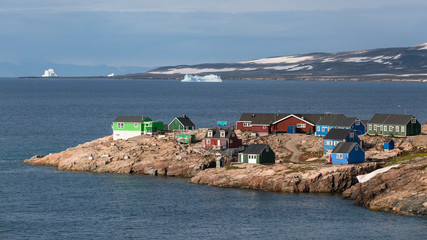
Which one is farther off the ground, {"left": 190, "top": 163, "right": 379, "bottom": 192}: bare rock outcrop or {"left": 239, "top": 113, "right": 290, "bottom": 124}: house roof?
{"left": 239, "top": 113, "right": 290, "bottom": 124}: house roof

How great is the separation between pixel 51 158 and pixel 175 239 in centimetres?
4585

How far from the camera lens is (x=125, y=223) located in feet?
227

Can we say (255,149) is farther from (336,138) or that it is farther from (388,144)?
(388,144)

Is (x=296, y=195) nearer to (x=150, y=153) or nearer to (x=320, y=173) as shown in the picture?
(x=320, y=173)

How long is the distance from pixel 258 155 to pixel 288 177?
7855 millimetres

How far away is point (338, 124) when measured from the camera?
349ft

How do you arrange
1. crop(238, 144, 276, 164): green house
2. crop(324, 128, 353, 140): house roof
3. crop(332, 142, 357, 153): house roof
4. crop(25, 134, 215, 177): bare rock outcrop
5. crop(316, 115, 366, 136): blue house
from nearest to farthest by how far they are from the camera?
crop(332, 142, 357, 153): house roof < crop(238, 144, 276, 164): green house < crop(25, 134, 215, 177): bare rock outcrop < crop(324, 128, 353, 140): house roof < crop(316, 115, 366, 136): blue house

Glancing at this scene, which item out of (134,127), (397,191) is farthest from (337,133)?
(134,127)

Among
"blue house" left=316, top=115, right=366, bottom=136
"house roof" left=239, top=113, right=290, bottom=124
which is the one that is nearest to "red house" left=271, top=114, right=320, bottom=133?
"house roof" left=239, top=113, right=290, bottom=124

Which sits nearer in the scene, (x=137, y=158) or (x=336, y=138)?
(x=336, y=138)

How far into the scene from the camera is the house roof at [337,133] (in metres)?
95.8

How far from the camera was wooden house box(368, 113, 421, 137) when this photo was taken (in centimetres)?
10356

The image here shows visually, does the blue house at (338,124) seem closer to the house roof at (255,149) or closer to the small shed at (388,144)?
the small shed at (388,144)

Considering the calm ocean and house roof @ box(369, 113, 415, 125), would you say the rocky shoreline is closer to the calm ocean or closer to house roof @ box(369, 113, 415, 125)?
the calm ocean
